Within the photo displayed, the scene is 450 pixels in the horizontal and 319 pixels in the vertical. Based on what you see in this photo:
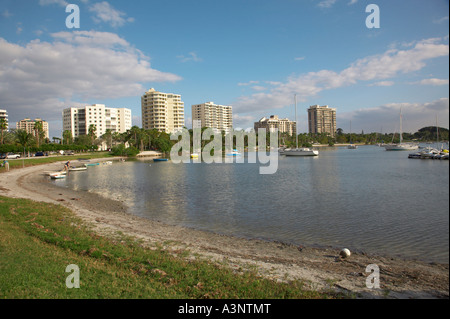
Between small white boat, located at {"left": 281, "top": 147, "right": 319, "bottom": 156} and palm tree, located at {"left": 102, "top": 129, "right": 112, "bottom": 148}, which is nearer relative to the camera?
small white boat, located at {"left": 281, "top": 147, "right": 319, "bottom": 156}

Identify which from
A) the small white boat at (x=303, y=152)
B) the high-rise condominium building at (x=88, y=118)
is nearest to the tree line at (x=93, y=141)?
the small white boat at (x=303, y=152)

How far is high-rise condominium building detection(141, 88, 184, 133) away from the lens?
17075 centimetres

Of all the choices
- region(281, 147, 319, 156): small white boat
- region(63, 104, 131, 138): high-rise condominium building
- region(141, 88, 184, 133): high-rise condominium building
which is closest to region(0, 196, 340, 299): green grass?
region(281, 147, 319, 156): small white boat

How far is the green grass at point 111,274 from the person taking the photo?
636cm

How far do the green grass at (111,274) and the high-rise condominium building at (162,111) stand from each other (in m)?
160

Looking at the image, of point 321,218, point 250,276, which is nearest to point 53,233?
point 250,276

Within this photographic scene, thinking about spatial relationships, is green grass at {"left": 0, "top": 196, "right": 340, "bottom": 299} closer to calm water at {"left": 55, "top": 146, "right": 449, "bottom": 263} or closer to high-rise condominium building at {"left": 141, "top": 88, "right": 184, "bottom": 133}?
calm water at {"left": 55, "top": 146, "right": 449, "bottom": 263}

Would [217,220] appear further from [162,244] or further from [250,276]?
[250,276]

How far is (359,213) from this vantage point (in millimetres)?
18734

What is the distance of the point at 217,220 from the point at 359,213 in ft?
31.1

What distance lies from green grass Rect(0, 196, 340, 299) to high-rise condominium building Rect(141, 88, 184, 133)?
159516mm

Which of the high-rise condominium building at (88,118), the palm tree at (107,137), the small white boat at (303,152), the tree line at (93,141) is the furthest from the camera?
the high-rise condominium building at (88,118)

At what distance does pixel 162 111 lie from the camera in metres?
172

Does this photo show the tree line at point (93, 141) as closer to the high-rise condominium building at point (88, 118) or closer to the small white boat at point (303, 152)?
the small white boat at point (303, 152)
